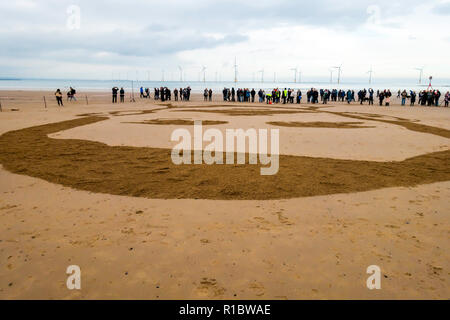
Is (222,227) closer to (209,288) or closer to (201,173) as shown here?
(209,288)

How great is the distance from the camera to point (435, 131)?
631 inches

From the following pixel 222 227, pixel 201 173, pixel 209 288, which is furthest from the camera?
pixel 201 173

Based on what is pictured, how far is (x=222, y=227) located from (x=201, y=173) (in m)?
3.17

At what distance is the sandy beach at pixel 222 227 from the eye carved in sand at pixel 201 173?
0.16ft

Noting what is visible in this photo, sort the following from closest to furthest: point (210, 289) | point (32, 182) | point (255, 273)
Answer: point (210, 289), point (255, 273), point (32, 182)

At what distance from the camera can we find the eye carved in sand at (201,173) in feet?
22.9

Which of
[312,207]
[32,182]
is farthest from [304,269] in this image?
[32,182]

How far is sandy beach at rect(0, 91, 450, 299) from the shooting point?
3752mm

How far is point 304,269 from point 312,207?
218 centimetres

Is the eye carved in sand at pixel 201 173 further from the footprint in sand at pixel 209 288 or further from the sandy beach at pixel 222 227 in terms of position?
the footprint in sand at pixel 209 288

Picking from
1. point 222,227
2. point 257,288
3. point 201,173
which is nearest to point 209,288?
point 257,288

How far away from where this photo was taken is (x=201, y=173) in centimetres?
823

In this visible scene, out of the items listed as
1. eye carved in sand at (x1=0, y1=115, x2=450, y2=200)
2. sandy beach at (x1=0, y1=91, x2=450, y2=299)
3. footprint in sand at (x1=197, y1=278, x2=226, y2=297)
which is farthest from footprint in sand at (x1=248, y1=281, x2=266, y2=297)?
eye carved in sand at (x1=0, y1=115, x2=450, y2=200)
